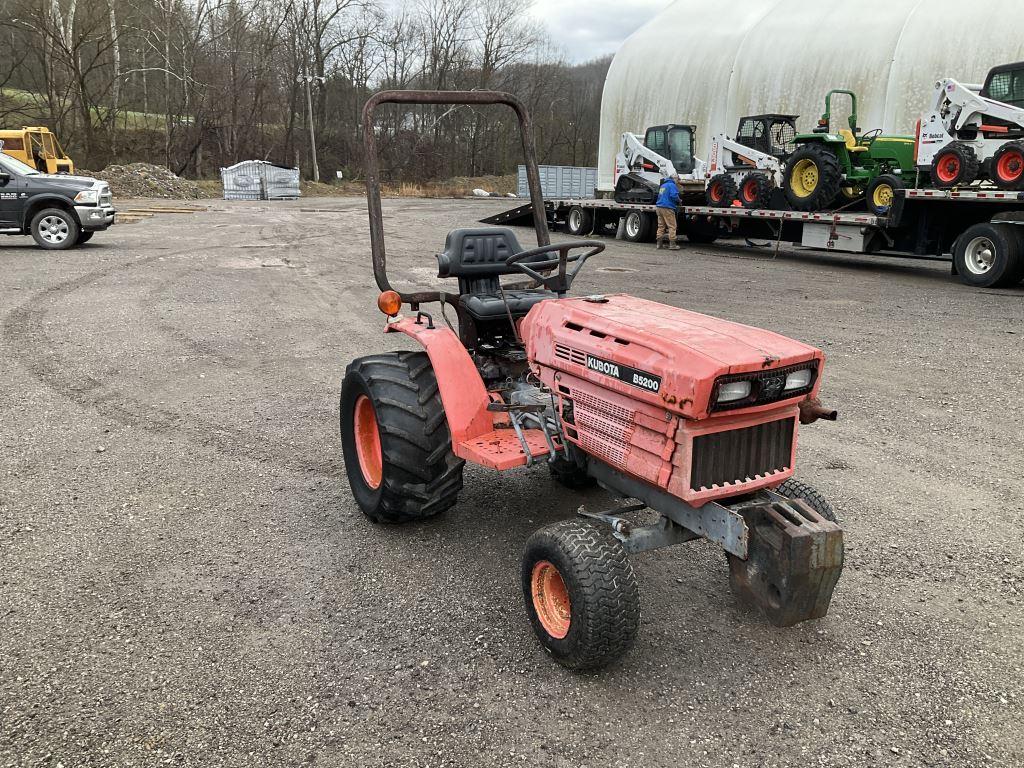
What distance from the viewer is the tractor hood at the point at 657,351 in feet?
7.92

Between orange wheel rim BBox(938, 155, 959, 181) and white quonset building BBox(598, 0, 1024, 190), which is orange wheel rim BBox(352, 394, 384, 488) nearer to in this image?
orange wheel rim BBox(938, 155, 959, 181)

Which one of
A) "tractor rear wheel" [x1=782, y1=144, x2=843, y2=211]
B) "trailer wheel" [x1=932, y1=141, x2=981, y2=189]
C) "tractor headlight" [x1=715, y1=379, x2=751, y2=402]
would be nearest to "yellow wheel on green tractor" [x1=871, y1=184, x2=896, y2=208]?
"tractor rear wheel" [x1=782, y1=144, x2=843, y2=211]

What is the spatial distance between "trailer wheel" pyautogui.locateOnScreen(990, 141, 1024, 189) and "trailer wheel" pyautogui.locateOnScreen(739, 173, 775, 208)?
479cm

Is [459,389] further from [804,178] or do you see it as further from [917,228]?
[804,178]

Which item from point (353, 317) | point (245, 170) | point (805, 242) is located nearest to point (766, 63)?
point (805, 242)

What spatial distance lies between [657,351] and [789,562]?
0.76 metres

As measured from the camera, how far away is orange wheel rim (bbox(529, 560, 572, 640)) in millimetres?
2805

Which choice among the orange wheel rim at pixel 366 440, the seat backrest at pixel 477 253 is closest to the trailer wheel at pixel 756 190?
the seat backrest at pixel 477 253

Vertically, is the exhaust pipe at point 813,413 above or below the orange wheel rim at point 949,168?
below

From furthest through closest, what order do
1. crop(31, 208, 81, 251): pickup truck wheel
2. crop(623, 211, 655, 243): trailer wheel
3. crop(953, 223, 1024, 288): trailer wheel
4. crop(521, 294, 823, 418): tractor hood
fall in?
crop(623, 211, 655, 243): trailer wheel → crop(31, 208, 81, 251): pickup truck wheel → crop(953, 223, 1024, 288): trailer wheel → crop(521, 294, 823, 418): tractor hood

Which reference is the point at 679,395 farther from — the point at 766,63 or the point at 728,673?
the point at 766,63

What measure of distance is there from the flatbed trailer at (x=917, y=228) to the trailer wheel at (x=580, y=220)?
2.13m

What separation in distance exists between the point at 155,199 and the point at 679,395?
3114cm

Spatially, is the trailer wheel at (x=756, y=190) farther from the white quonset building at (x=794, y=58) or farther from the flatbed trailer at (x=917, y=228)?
the white quonset building at (x=794, y=58)
